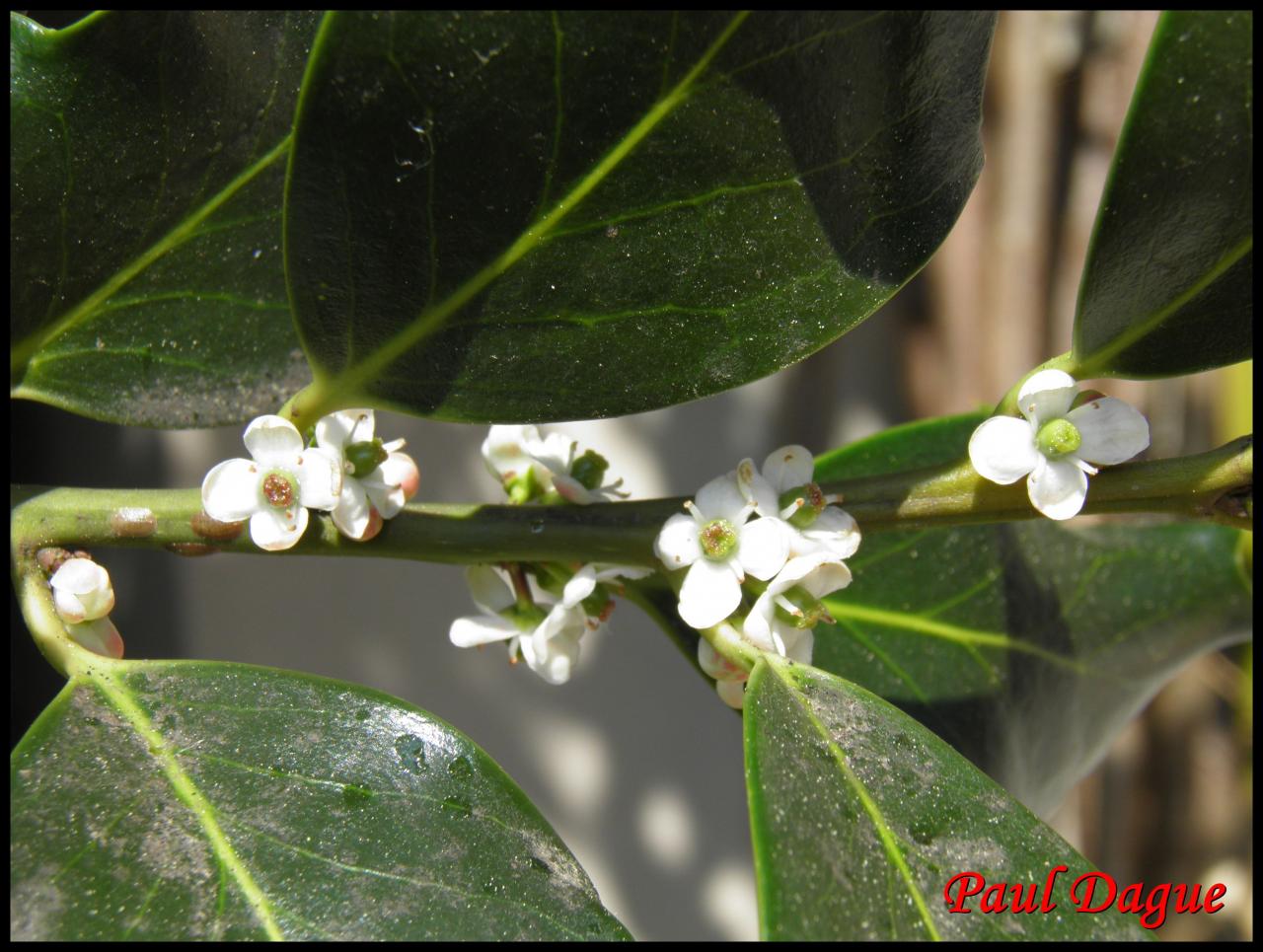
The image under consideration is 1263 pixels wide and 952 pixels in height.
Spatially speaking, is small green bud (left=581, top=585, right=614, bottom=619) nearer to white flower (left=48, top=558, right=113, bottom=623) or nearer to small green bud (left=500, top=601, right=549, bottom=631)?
small green bud (left=500, top=601, right=549, bottom=631)

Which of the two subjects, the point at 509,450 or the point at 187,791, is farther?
the point at 509,450

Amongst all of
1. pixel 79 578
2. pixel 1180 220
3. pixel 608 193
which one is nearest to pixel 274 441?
pixel 79 578

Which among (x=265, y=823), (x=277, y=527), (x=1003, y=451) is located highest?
(x=1003, y=451)

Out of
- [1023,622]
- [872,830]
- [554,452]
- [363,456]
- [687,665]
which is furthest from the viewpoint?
[687,665]

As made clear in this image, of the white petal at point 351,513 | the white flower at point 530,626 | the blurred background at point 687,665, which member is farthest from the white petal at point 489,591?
the blurred background at point 687,665

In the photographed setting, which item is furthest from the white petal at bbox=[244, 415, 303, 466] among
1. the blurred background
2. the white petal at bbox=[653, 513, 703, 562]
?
the blurred background

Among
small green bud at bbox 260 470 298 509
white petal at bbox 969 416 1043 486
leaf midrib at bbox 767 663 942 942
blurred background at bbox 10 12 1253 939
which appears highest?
blurred background at bbox 10 12 1253 939

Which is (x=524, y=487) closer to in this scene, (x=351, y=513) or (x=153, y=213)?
(x=351, y=513)

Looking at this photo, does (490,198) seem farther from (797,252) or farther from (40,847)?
(40,847)
